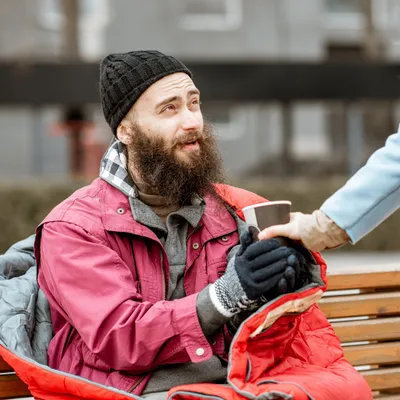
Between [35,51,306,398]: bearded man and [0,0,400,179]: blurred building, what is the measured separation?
52.2 feet

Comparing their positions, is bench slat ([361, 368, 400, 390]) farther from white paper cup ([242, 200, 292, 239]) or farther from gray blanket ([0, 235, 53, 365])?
gray blanket ([0, 235, 53, 365])

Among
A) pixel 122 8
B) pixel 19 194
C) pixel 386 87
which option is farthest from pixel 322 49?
pixel 19 194

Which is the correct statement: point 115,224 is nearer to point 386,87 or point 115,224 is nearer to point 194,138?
point 194,138

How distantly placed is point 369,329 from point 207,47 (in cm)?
1830

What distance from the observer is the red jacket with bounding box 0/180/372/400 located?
2.71 metres

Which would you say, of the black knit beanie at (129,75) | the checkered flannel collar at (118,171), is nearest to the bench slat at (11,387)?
the checkered flannel collar at (118,171)

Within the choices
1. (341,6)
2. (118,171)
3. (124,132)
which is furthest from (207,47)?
(118,171)

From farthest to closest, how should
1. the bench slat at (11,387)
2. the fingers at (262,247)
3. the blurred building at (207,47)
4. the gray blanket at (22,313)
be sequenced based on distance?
the blurred building at (207,47) → the bench slat at (11,387) → the gray blanket at (22,313) → the fingers at (262,247)

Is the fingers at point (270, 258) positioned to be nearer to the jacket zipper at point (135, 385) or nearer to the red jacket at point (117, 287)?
the red jacket at point (117, 287)

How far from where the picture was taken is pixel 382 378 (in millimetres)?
3686

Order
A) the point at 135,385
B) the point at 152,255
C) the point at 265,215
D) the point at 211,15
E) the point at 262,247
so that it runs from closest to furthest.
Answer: the point at 262,247 < the point at 265,215 < the point at 135,385 < the point at 152,255 < the point at 211,15

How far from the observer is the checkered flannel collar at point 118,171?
3118 millimetres

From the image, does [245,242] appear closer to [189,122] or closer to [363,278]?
[189,122]

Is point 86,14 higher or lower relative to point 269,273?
higher
